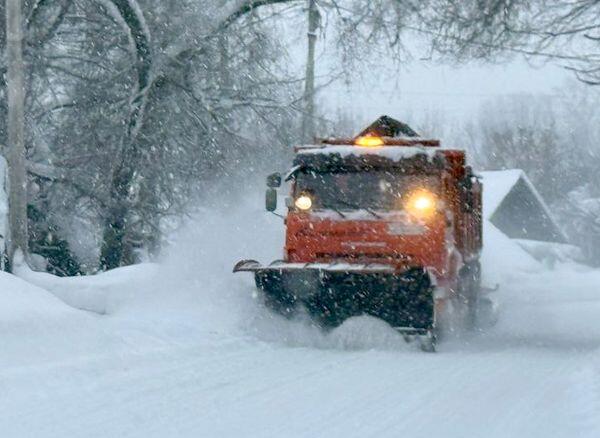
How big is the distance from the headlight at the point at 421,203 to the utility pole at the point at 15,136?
536 cm

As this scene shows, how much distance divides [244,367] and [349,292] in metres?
3.14

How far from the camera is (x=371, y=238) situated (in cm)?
1372

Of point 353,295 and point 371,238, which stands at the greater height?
point 371,238

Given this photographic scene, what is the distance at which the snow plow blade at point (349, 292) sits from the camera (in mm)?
13008

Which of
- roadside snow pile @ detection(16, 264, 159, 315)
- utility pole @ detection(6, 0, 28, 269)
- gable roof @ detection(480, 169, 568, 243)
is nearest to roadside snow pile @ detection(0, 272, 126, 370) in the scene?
roadside snow pile @ detection(16, 264, 159, 315)

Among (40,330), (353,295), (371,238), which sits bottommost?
(40,330)

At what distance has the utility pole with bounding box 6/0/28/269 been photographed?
15219 mm

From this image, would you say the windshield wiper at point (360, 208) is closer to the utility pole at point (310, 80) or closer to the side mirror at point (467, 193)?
the side mirror at point (467, 193)

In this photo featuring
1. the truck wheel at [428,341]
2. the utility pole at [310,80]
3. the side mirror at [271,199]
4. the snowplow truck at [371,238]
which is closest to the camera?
the truck wheel at [428,341]

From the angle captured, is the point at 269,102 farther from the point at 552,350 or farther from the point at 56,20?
the point at 552,350

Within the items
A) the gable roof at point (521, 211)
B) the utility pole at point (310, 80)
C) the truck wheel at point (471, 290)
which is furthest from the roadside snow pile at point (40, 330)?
the gable roof at point (521, 211)

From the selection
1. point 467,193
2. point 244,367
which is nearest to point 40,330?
point 244,367

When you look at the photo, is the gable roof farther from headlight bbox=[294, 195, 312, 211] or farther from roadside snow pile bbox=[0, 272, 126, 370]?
roadside snow pile bbox=[0, 272, 126, 370]

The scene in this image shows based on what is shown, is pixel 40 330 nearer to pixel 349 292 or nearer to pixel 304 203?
pixel 349 292
